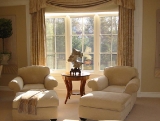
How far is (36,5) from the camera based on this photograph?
5641 mm

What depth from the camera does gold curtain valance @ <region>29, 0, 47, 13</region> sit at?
558 cm

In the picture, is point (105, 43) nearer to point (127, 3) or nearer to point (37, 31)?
point (127, 3)

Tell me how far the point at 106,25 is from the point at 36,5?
1911 millimetres

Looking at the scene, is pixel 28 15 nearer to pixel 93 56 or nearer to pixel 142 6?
pixel 93 56

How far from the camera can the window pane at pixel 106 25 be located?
18.7 feet

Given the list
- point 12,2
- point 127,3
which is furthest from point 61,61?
point 127,3

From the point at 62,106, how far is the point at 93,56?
1.77 metres

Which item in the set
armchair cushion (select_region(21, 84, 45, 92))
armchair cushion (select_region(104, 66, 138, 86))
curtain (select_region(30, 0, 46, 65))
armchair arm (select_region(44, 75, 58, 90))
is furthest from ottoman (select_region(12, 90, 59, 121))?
curtain (select_region(30, 0, 46, 65))

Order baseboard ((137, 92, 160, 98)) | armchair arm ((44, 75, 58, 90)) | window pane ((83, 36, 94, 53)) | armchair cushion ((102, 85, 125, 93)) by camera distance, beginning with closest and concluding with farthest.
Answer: armchair cushion ((102, 85, 125, 93)) < armchair arm ((44, 75, 58, 90)) < baseboard ((137, 92, 160, 98)) < window pane ((83, 36, 94, 53))

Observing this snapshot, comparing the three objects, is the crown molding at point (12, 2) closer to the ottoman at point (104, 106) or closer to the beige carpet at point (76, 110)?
the beige carpet at point (76, 110)

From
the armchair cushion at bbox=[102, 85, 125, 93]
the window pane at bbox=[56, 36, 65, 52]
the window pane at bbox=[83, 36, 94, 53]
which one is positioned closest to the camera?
the armchair cushion at bbox=[102, 85, 125, 93]

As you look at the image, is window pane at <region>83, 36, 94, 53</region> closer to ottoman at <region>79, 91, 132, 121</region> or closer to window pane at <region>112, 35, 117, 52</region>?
window pane at <region>112, 35, 117, 52</region>

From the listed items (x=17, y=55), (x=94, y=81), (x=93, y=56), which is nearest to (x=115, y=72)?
(x=94, y=81)

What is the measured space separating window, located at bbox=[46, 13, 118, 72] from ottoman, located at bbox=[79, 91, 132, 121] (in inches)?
82.2
